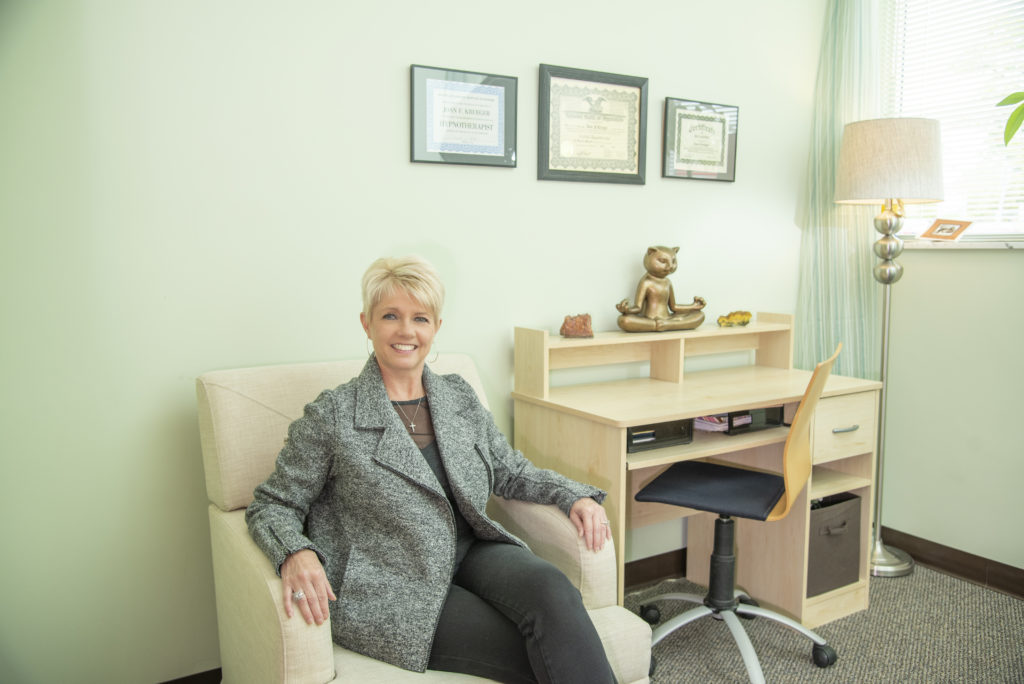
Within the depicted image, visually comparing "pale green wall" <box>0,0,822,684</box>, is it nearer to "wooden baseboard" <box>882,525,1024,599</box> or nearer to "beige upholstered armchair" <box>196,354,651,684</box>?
"beige upholstered armchair" <box>196,354,651,684</box>

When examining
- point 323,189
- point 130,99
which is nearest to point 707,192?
point 323,189

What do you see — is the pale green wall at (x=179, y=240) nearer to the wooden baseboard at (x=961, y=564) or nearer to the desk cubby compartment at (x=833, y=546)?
the desk cubby compartment at (x=833, y=546)

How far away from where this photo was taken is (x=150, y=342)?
1892 millimetres

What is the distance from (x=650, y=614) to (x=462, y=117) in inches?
66.2

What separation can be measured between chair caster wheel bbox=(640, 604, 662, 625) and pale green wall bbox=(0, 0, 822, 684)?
823 mm

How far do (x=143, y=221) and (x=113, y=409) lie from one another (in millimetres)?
475

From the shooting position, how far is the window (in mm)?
2637

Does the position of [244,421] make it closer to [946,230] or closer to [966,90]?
[946,230]

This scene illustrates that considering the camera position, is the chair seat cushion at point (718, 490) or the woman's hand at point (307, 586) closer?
the woman's hand at point (307, 586)

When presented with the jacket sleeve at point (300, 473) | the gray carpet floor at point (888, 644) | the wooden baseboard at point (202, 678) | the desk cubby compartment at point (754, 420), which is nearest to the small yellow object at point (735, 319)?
the desk cubby compartment at point (754, 420)

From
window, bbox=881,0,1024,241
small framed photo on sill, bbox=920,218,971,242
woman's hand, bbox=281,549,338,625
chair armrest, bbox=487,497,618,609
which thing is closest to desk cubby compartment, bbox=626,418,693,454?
chair armrest, bbox=487,497,618,609

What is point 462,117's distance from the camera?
223 centimetres

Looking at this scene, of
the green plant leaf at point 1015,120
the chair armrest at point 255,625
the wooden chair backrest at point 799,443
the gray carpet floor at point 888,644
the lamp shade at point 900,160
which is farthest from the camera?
the lamp shade at point 900,160

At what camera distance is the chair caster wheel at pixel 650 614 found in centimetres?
244
